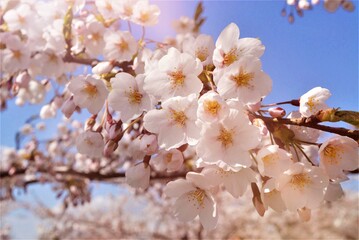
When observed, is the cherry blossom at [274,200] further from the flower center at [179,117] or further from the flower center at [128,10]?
the flower center at [128,10]

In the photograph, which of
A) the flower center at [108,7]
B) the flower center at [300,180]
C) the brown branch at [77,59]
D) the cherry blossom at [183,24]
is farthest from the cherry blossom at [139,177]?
the cherry blossom at [183,24]

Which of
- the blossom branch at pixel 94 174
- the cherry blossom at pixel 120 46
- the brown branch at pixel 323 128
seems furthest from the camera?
the blossom branch at pixel 94 174

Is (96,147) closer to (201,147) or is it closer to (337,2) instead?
(201,147)

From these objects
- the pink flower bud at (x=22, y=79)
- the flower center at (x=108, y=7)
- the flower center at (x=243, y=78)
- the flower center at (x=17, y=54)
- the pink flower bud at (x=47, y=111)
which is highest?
the flower center at (x=243, y=78)

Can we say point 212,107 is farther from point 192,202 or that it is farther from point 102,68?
point 102,68

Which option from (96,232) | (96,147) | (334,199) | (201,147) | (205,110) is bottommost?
(96,232)

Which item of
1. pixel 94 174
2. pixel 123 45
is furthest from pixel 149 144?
pixel 94 174

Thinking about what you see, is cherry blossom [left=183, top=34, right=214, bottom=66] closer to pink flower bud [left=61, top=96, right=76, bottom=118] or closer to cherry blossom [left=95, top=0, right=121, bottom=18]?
pink flower bud [left=61, top=96, right=76, bottom=118]

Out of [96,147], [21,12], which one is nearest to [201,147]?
[96,147]
